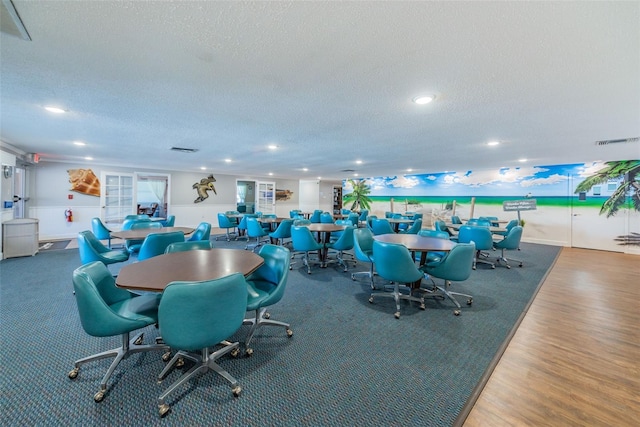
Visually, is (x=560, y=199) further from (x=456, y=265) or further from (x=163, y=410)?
(x=163, y=410)

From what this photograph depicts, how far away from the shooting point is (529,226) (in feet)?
26.6

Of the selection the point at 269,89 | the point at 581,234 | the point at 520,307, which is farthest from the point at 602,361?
the point at 581,234

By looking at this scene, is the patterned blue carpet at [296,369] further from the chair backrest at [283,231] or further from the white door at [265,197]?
the white door at [265,197]

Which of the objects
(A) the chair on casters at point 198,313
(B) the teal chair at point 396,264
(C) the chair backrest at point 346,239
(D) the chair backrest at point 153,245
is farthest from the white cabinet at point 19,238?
(B) the teal chair at point 396,264

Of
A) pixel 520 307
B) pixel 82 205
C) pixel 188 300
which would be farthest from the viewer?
pixel 82 205

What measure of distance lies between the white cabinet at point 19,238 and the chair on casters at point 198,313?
633cm

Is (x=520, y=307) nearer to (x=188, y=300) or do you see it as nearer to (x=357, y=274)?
(x=357, y=274)

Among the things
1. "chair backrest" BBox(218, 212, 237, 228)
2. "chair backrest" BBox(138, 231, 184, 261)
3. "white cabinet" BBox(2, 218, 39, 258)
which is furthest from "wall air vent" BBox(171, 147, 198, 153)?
"white cabinet" BBox(2, 218, 39, 258)

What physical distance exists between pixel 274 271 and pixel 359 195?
1089cm

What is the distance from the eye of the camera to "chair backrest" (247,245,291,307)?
2.18m

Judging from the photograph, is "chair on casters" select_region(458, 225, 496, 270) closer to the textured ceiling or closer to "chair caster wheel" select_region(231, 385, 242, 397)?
the textured ceiling

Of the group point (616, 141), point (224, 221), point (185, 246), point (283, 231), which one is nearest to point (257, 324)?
point (185, 246)

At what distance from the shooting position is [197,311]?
4.83ft

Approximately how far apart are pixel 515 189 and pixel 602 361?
7680 millimetres
